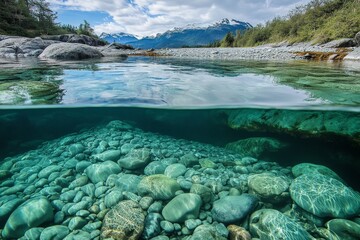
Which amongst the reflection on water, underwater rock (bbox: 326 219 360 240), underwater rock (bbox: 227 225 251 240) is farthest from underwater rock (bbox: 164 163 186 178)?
underwater rock (bbox: 326 219 360 240)

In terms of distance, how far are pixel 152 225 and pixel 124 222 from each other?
0.36m

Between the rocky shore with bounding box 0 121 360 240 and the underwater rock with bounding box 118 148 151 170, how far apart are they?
0.7 inches

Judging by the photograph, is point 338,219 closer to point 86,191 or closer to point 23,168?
point 86,191

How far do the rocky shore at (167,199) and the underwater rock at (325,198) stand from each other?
13mm

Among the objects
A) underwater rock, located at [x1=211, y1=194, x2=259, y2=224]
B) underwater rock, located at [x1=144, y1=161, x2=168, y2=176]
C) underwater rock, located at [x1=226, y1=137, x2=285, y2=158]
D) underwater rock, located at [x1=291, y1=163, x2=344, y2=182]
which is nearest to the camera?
underwater rock, located at [x1=211, y1=194, x2=259, y2=224]

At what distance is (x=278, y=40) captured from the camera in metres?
59.4

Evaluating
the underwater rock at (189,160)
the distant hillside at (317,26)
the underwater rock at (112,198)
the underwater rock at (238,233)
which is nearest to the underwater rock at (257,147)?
the underwater rock at (189,160)

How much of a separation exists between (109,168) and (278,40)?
65.1 m

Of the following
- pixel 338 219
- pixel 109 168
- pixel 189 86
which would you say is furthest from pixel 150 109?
pixel 338 219

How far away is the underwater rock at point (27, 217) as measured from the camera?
2.95 metres

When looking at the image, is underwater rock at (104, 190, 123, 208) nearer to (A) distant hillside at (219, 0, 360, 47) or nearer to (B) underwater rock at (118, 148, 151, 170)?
(B) underwater rock at (118, 148, 151, 170)

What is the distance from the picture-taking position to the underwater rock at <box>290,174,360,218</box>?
10.1 feet

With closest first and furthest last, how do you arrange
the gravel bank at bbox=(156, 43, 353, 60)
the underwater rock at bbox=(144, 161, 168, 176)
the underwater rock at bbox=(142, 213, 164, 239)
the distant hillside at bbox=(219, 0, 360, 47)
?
the underwater rock at bbox=(142, 213, 164, 239) < the underwater rock at bbox=(144, 161, 168, 176) < the gravel bank at bbox=(156, 43, 353, 60) < the distant hillside at bbox=(219, 0, 360, 47)

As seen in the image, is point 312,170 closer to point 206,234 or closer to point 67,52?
point 206,234
